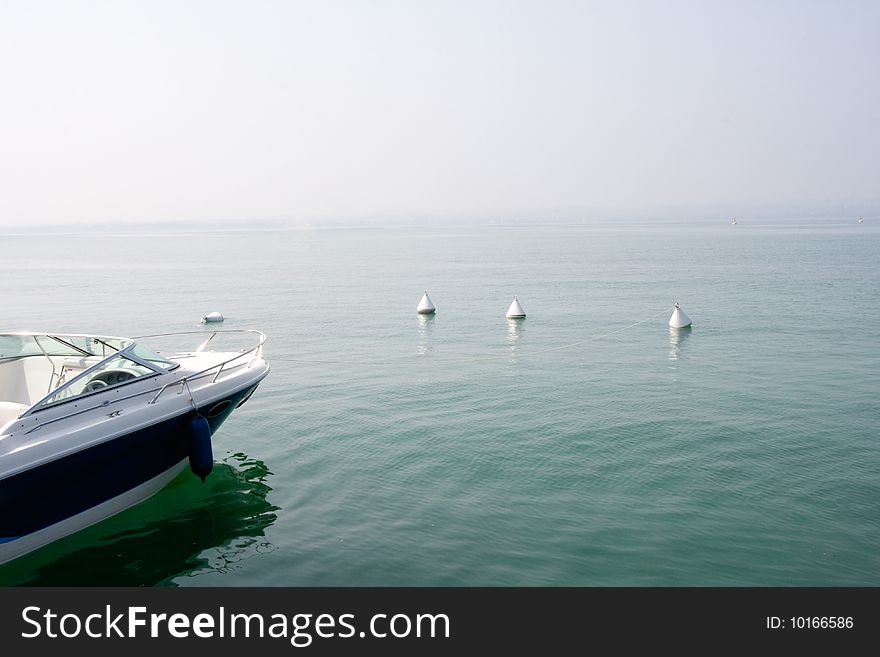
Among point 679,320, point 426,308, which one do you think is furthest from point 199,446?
point 426,308

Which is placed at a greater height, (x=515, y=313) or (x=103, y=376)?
(x=103, y=376)

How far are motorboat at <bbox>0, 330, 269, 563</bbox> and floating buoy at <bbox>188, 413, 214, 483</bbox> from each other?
0.02m

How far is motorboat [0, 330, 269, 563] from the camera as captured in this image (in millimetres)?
9531

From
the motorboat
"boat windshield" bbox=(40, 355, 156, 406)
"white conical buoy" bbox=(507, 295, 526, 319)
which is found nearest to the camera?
the motorboat

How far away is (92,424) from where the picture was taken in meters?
Result: 10.3

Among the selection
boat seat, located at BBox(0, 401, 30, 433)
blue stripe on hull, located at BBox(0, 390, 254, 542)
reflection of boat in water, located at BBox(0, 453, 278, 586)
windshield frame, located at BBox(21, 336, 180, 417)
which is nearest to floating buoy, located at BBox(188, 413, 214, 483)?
blue stripe on hull, located at BBox(0, 390, 254, 542)

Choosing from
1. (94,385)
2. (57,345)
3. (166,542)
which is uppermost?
(57,345)

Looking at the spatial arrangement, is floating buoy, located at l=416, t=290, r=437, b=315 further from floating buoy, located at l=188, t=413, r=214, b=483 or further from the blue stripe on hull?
floating buoy, located at l=188, t=413, r=214, b=483

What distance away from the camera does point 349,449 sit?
14250 mm

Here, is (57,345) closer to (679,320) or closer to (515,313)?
(515,313)

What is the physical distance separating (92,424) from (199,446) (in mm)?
1770

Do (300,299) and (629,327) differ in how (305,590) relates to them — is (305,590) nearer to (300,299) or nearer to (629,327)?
(629,327)

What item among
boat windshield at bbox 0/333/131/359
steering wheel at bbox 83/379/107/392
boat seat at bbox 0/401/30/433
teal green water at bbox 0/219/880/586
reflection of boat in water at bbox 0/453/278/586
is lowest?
reflection of boat in water at bbox 0/453/278/586

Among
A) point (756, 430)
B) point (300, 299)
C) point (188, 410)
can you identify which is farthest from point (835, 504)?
point (300, 299)
